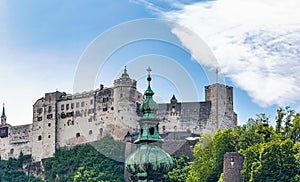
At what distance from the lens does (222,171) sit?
61.3 metres

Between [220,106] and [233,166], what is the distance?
36536 millimetres

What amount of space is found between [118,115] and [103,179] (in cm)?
1103

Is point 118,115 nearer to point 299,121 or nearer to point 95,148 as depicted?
point 95,148

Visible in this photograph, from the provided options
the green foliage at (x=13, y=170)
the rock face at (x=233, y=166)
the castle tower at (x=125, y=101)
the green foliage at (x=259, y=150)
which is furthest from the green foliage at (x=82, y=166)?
the rock face at (x=233, y=166)

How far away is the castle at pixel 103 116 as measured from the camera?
92938mm

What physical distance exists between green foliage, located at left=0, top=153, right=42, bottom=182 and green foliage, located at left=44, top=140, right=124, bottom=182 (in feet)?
13.8

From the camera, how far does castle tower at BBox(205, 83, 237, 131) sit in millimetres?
92438

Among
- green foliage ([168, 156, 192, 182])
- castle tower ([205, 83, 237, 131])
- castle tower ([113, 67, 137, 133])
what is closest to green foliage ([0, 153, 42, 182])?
castle tower ([113, 67, 137, 133])

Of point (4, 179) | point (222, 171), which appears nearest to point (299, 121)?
point (222, 171)

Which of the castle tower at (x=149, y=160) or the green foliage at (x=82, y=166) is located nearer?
the castle tower at (x=149, y=160)

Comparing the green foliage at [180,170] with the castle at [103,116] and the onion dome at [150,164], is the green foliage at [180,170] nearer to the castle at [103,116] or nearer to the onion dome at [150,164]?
the castle at [103,116]

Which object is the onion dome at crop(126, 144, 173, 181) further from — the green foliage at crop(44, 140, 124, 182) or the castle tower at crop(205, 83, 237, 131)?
the castle tower at crop(205, 83, 237, 131)

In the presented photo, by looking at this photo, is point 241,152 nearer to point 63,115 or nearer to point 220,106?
point 220,106

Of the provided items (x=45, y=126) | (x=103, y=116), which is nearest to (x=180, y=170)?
(x=103, y=116)
